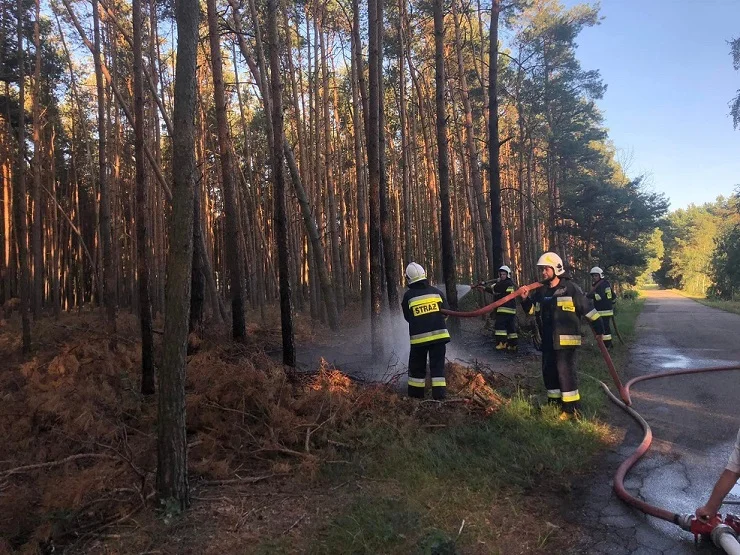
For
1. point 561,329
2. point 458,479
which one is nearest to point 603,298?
point 561,329

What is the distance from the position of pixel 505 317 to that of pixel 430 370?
4915 millimetres

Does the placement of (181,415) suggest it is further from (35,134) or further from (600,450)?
(35,134)

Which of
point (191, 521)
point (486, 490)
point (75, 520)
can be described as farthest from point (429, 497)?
point (75, 520)

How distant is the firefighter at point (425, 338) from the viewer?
6.54 metres

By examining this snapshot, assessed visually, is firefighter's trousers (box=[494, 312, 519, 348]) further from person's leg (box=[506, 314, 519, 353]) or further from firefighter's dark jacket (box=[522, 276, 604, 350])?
firefighter's dark jacket (box=[522, 276, 604, 350])

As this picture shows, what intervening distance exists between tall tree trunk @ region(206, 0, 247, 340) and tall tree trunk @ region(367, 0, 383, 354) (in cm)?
255

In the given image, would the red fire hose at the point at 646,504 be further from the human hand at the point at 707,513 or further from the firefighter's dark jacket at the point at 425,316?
the firefighter's dark jacket at the point at 425,316

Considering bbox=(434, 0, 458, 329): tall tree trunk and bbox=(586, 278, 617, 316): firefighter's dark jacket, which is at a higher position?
bbox=(434, 0, 458, 329): tall tree trunk

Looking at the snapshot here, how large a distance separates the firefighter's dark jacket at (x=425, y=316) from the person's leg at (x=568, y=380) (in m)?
1.40

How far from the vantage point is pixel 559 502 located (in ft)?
13.2

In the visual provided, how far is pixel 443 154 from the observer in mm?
11398

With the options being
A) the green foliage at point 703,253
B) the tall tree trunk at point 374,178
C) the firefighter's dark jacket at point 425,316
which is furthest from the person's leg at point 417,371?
the green foliage at point 703,253

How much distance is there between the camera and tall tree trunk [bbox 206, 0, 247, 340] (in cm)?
926

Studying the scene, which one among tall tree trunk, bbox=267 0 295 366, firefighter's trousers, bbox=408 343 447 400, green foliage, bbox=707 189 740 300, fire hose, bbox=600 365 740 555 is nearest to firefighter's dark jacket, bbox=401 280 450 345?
firefighter's trousers, bbox=408 343 447 400
